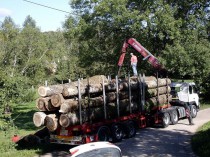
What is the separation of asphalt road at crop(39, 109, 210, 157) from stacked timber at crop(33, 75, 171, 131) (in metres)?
1.53

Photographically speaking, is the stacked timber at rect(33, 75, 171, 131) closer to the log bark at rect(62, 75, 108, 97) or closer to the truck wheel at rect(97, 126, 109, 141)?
the log bark at rect(62, 75, 108, 97)

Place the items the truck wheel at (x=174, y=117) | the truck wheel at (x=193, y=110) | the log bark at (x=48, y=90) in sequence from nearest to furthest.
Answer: the log bark at (x=48, y=90), the truck wheel at (x=174, y=117), the truck wheel at (x=193, y=110)

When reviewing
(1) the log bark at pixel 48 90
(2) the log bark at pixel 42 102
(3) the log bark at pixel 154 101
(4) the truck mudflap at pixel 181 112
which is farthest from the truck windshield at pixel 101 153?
(4) the truck mudflap at pixel 181 112

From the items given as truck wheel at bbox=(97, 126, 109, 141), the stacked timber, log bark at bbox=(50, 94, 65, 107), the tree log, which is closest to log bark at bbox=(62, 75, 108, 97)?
the stacked timber

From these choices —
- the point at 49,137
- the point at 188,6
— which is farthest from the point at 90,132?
the point at 188,6

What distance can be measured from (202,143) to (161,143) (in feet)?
6.53

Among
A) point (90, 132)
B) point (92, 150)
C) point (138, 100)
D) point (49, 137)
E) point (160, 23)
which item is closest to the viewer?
point (92, 150)

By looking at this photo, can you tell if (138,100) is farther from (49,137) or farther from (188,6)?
(188,6)

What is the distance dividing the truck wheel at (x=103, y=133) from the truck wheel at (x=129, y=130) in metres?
1.60

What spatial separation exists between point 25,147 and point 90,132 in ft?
11.5

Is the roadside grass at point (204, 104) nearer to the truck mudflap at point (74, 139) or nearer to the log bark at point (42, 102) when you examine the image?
the truck mudflap at point (74, 139)

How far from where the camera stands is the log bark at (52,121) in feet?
50.4

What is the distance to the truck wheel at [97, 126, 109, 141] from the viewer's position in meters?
16.4

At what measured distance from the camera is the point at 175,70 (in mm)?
29219
